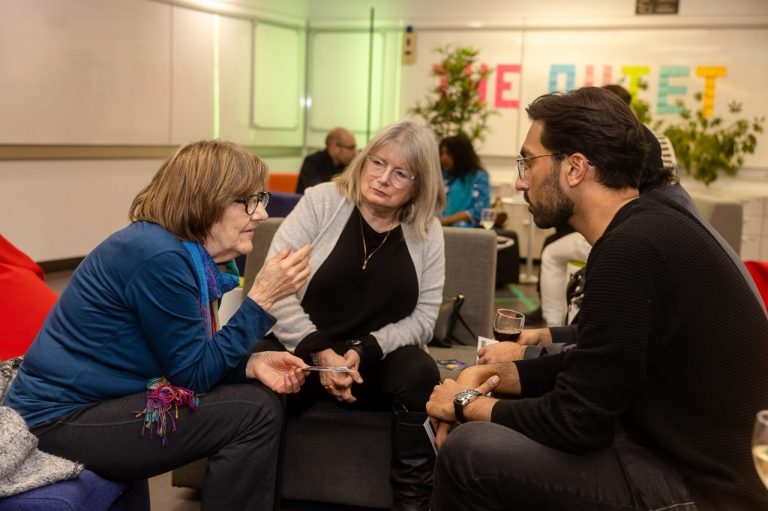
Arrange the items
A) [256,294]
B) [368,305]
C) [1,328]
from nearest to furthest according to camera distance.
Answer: [256,294]
[1,328]
[368,305]

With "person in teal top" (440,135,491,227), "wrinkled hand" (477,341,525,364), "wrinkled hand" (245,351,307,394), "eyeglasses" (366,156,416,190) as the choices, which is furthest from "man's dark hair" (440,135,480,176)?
"wrinkled hand" (245,351,307,394)

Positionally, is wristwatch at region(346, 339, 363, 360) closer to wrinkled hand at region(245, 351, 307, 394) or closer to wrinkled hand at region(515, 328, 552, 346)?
wrinkled hand at region(245, 351, 307, 394)

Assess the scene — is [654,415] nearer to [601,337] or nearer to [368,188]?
[601,337]

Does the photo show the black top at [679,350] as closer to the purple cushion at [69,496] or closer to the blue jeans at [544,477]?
the blue jeans at [544,477]

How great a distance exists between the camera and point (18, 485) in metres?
1.69

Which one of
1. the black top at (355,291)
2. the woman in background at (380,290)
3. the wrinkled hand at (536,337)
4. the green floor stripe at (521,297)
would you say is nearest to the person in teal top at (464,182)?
the green floor stripe at (521,297)

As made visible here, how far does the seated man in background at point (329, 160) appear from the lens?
6844mm

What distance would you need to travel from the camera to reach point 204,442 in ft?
6.46

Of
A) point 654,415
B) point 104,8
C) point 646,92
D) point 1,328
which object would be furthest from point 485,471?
point 646,92

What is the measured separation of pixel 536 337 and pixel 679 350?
0.79 m

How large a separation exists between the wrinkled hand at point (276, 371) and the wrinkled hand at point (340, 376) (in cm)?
29

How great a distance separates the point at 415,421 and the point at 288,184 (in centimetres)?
599

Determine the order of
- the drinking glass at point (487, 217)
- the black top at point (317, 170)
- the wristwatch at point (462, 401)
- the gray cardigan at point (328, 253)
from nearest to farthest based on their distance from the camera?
1. the wristwatch at point (462, 401)
2. the gray cardigan at point (328, 253)
3. the drinking glass at point (487, 217)
4. the black top at point (317, 170)

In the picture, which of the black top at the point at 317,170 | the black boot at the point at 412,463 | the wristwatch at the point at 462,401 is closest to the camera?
the wristwatch at the point at 462,401
